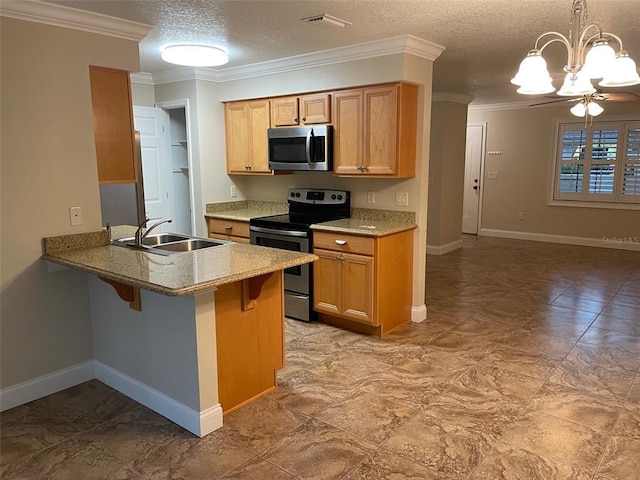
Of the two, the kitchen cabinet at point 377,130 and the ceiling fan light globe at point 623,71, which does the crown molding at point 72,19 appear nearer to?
the kitchen cabinet at point 377,130

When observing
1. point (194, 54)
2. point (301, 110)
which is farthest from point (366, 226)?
point (194, 54)

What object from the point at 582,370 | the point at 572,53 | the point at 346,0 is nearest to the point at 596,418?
the point at 582,370

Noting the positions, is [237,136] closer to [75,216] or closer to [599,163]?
[75,216]

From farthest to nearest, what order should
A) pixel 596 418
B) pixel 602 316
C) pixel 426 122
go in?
pixel 602 316 → pixel 426 122 → pixel 596 418

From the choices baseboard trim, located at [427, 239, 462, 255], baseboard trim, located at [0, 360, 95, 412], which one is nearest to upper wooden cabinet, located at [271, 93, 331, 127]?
baseboard trim, located at [0, 360, 95, 412]

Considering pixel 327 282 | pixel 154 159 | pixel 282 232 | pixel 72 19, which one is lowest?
pixel 327 282

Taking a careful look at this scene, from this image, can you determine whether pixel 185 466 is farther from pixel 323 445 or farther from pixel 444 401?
pixel 444 401

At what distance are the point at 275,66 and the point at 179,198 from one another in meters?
1.99

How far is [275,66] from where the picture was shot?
4.43 m

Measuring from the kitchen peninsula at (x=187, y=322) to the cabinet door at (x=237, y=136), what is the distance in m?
2.08

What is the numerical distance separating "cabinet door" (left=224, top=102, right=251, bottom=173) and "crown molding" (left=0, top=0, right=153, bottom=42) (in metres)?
1.69

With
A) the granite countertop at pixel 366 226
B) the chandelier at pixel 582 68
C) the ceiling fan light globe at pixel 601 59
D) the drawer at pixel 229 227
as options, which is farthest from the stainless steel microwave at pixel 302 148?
the ceiling fan light globe at pixel 601 59

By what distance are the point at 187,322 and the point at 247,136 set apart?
9.31 ft

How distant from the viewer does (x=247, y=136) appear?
16.0ft
